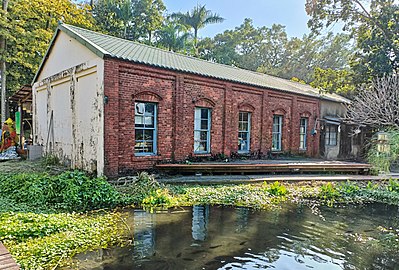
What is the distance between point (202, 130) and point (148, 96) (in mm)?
2981

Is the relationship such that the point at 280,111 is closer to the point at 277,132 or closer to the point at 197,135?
the point at 277,132

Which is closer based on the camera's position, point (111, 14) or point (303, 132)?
point (303, 132)

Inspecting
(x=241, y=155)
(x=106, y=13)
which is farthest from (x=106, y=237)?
(x=106, y=13)

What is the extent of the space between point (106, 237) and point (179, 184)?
4459 mm

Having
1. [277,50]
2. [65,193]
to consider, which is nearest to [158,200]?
[65,193]

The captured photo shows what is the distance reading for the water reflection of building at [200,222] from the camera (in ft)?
16.5

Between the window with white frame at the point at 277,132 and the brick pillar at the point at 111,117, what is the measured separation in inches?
361

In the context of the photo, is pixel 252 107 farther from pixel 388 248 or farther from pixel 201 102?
pixel 388 248

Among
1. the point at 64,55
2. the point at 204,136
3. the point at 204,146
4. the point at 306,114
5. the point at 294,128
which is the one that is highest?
the point at 64,55

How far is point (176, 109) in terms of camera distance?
10.4 metres

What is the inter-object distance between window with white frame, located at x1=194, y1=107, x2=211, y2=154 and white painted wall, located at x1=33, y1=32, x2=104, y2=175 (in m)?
4.15

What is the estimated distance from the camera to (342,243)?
4.90 metres

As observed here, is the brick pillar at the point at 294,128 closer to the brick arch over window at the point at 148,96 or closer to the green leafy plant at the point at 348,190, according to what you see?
the green leafy plant at the point at 348,190

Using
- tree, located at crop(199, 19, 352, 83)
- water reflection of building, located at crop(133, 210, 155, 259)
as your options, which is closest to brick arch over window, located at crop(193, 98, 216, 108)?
water reflection of building, located at crop(133, 210, 155, 259)
